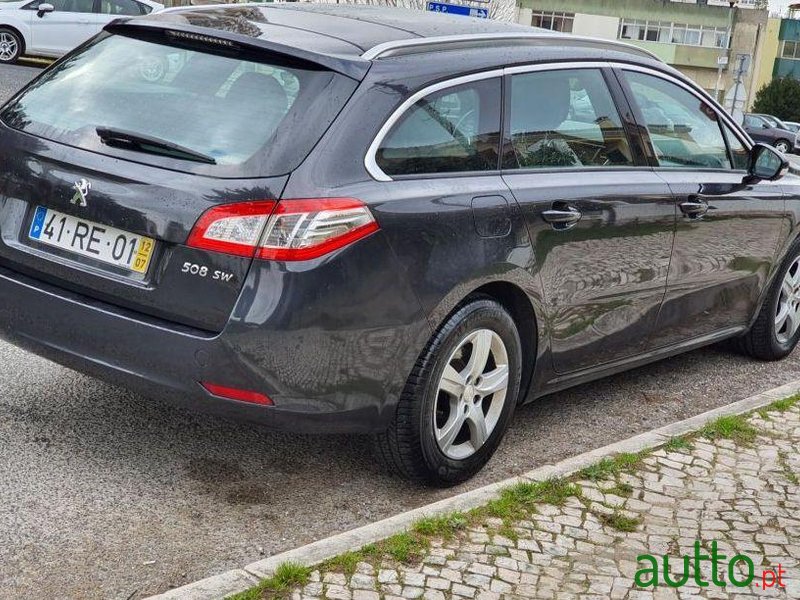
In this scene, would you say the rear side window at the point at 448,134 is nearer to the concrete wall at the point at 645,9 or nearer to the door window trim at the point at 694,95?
the door window trim at the point at 694,95

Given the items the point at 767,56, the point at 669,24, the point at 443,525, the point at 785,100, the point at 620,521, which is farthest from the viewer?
the point at 767,56

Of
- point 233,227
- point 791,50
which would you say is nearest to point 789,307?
point 233,227

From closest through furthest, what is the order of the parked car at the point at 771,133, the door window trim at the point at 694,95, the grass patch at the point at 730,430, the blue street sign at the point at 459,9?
the grass patch at the point at 730,430 < the door window trim at the point at 694,95 < the blue street sign at the point at 459,9 < the parked car at the point at 771,133

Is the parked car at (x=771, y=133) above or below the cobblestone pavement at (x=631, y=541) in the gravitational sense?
below

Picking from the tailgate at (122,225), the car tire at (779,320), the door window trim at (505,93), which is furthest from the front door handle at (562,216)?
the car tire at (779,320)

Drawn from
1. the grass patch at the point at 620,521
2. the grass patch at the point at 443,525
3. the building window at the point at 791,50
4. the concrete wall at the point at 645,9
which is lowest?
the building window at the point at 791,50

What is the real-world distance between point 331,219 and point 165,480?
4.04 feet

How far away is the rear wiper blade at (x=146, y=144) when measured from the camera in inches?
168

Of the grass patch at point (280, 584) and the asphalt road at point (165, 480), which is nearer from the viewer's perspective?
the grass patch at point (280, 584)

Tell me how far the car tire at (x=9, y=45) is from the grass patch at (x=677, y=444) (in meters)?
20.4

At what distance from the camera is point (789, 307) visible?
721 centimetres

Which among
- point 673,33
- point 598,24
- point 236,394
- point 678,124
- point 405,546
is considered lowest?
point 673,33

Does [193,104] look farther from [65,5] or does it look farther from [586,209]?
[65,5]

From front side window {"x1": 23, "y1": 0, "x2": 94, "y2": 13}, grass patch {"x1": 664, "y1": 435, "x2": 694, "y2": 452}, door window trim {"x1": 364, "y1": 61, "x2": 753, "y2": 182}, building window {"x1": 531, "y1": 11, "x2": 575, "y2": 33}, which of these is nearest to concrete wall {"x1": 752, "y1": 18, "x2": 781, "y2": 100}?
building window {"x1": 531, "y1": 11, "x2": 575, "y2": 33}
